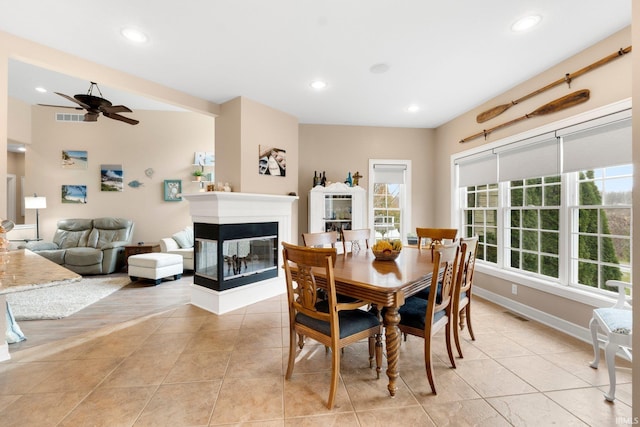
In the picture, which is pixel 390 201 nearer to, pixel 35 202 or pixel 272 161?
pixel 272 161

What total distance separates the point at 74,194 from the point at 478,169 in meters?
7.53

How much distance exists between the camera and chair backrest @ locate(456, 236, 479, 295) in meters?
2.04

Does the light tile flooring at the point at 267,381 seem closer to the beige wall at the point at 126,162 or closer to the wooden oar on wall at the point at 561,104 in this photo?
the wooden oar on wall at the point at 561,104

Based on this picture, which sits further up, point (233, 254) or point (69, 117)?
point (69, 117)

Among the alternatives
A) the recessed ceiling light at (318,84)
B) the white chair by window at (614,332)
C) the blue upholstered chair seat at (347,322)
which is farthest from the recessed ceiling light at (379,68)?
the white chair by window at (614,332)

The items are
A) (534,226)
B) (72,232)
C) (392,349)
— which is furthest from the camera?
(72,232)

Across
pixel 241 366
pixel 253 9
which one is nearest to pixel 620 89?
pixel 253 9

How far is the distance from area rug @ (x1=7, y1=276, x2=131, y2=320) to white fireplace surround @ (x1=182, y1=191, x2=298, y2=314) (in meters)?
1.30

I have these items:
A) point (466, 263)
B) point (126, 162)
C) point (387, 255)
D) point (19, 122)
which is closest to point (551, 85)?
point (466, 263)

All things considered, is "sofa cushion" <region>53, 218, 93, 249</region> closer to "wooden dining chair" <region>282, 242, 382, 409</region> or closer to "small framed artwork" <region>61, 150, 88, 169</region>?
"small framed artwork" <region>61, 150, 88, 169</region>

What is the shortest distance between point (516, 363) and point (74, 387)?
330 cm

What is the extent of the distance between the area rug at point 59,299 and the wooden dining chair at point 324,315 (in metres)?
2.43

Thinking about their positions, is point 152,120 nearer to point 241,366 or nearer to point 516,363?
point 241,366

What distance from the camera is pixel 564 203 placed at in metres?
2.74
